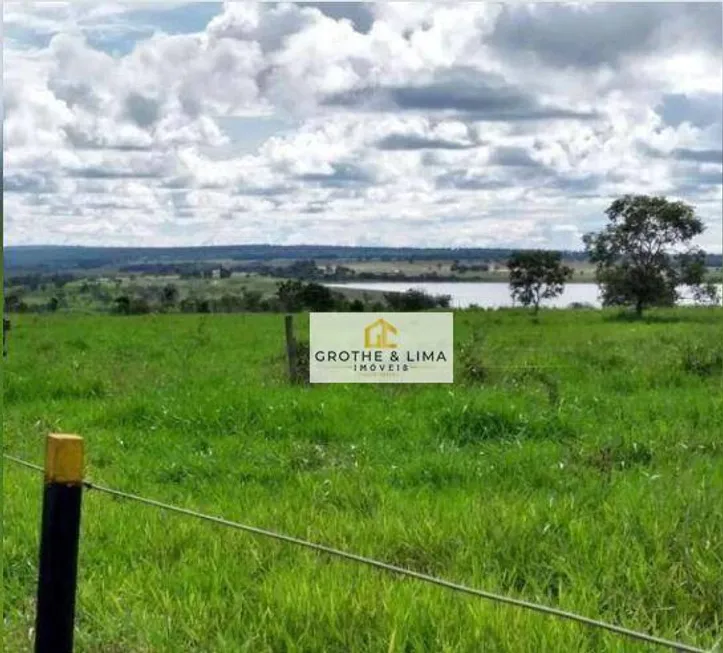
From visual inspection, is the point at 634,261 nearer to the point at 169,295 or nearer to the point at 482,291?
the point at 482,291

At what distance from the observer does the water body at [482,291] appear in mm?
6543

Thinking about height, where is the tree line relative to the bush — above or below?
above

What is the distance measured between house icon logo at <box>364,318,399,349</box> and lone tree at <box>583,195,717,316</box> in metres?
1.35

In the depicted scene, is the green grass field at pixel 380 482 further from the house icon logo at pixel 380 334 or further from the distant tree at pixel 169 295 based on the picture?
the distant tree at pixel 169 295

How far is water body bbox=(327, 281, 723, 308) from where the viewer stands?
21.5 feet

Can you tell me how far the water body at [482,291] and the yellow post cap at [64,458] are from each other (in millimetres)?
3904

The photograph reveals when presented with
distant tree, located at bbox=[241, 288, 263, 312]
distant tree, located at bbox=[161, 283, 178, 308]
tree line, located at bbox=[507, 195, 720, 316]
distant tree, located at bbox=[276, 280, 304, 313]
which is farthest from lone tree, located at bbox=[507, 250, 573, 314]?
distant tree, located at bbox=[161, 283, 178, 308]

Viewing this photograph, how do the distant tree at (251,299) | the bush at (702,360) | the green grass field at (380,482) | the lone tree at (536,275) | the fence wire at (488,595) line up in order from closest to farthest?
the fence wire at (488,595)
the green grass field at (380,482)
the distant tree at (251,299)
the lone tree at (536,275)
the bush at (702,360)

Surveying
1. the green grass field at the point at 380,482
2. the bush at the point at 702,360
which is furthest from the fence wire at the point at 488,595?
the bush at the point at 702,360

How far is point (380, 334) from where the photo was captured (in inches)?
257

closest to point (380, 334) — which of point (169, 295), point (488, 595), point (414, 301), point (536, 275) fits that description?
point (414, 301)

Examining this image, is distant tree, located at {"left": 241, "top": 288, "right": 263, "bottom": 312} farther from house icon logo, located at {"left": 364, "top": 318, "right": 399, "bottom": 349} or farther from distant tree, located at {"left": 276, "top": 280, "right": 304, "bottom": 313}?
house icon logo, located at {"left": 364, "top": 318, "right": 399, "bottom": 349}

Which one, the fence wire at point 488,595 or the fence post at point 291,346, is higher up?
the fence post at point 291,346

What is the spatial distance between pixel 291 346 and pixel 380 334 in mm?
960
